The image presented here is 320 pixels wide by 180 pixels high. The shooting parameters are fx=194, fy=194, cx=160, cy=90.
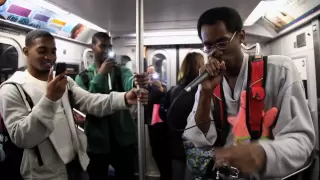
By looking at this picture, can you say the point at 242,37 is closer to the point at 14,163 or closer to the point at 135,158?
the point at 135,158

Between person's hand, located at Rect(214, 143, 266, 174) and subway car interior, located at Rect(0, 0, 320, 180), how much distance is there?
0.60m

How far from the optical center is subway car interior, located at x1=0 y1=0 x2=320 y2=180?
1.12 meters

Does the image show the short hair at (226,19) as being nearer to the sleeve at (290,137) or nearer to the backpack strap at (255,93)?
the backpack strap at (255,93)

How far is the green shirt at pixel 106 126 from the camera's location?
1.45 m

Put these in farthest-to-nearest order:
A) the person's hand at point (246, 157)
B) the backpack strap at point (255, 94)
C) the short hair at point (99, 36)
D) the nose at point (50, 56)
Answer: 1. the short hair at point (99, 36)
2. the nose at point (50, 56)
3. the backpack strap at point (255, 94)
4. the person's hand at point (246, 157)

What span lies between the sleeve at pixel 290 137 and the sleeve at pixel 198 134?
0.28 meters

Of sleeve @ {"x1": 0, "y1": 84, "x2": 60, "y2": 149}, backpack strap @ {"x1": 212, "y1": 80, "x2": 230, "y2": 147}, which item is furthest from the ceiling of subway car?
sleeve @ {"x1": 0, "y1": 84, "x2": 60, "y2": 149}

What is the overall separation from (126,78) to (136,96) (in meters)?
0.20

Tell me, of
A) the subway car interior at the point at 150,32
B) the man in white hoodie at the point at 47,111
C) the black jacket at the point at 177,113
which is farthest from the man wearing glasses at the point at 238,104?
the man in white hoodie at the point at 47,111

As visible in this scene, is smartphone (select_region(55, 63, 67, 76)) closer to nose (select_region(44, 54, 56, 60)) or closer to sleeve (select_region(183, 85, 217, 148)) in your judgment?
nose (select_region(44, 54, 56, 60))

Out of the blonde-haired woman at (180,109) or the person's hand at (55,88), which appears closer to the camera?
the person's hand at (55,88)

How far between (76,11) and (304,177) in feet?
6.16

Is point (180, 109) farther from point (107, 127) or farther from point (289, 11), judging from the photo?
point (289, 11)

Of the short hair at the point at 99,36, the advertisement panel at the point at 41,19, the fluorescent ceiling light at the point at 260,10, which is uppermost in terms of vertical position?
the advertisement panel at the point at 41,19
